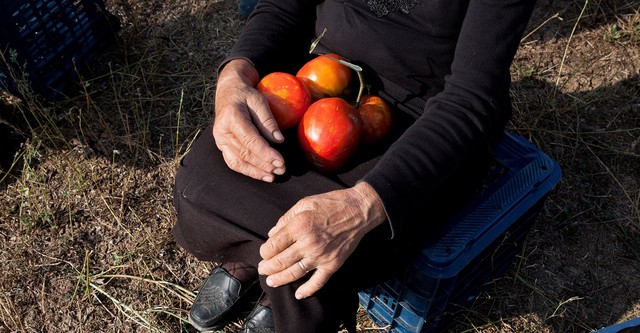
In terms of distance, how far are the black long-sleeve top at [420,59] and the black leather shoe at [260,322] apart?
753mm

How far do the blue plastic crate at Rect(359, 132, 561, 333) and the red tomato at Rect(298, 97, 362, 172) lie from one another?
1.27 feet

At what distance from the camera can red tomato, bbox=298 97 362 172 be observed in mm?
1538

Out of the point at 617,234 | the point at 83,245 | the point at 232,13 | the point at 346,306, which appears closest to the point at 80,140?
the point at 83,245

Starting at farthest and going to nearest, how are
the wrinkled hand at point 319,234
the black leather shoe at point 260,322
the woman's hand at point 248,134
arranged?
the black leather shoe at point 260,322
the woman's hand at point 248,134
the wrinkled hand at point 319,234

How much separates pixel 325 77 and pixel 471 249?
67 centimetres

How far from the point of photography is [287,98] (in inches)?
64.9

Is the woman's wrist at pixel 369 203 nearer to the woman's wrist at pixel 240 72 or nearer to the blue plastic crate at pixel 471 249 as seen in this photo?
the blue plastic crate at pixel 471 249

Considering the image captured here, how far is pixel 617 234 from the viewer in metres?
2.49

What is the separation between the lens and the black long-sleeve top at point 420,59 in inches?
59.8

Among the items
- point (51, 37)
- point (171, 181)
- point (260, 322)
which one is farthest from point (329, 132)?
point (51, 37)

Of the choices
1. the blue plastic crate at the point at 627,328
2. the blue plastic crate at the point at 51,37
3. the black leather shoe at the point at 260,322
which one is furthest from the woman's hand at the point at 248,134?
the blue plastic crate at the point at 51,37

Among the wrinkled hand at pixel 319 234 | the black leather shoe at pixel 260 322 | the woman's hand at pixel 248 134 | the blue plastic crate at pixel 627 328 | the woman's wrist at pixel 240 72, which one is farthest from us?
the black leather shoe at pixel 260 322

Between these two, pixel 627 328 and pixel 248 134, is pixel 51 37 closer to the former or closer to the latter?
pixel 248 134

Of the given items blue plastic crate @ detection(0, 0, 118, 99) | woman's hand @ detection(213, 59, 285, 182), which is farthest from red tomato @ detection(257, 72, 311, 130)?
blue plastic crate @ detection(0, 0, 118, 99)
